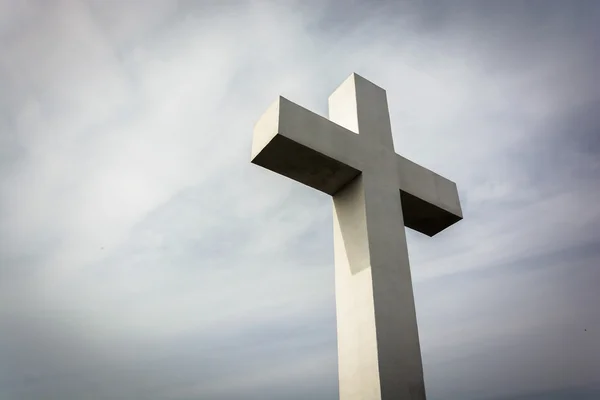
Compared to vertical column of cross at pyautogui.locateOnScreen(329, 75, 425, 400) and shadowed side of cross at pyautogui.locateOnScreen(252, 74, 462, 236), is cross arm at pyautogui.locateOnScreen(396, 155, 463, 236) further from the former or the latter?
vertical column of cross at pyautogui.locateOnScreen(329, 75, 425, 400)

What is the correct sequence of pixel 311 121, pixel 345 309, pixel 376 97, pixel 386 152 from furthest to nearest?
1. pixel 376 97
2. pixel 386 152
3. pixel 311 121
4. pixel 345 309

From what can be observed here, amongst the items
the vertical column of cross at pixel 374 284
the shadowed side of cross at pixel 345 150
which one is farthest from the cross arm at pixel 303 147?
the vertical column of cross at pixel 374 284

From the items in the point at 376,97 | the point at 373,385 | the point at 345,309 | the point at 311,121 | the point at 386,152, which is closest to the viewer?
the point at 373,385

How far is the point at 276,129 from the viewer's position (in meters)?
4.21

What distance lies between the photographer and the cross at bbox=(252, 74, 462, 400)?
3.77m

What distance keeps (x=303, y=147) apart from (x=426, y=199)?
165 centimetres

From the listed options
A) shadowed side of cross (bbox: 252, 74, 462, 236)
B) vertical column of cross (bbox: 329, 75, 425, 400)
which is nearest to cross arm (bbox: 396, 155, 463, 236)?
shadowed side of cross (bbox: 252, 74, 462, 236)

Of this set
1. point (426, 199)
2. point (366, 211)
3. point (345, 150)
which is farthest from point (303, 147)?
point (426, 199)

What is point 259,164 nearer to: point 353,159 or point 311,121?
point 311,121

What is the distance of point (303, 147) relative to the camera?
4.34 meters

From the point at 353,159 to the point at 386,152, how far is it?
58 centimetres

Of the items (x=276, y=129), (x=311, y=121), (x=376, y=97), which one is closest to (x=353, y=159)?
(x=311, y=121)

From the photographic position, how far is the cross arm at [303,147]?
14.1 ft

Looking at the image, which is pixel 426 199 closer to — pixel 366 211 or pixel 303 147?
pixel 366 211
